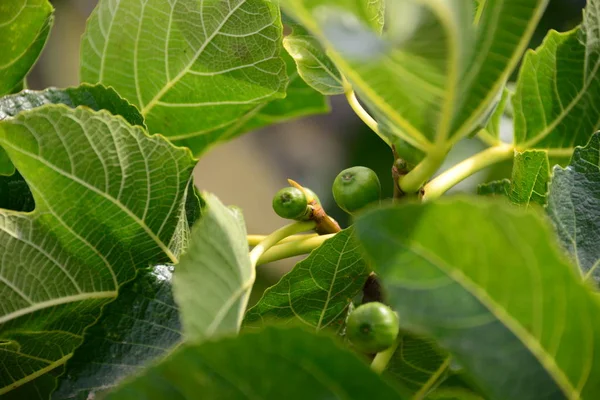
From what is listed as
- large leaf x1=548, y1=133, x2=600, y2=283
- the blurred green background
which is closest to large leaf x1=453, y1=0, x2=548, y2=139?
large leaf x1=548, y1=133, x2=600, y2=283

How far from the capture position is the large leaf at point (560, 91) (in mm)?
654

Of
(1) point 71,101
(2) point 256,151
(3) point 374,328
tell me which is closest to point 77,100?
(1) point 71,101

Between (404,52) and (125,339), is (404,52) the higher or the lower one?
the higher one

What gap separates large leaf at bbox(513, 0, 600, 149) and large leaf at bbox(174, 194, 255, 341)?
15.5 inches

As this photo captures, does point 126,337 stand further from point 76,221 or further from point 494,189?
point 494,189

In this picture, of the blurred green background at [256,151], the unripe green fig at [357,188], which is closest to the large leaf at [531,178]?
the unripe green fig at [357,188]

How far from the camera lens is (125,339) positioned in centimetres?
52

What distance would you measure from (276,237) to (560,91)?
0.32 metres

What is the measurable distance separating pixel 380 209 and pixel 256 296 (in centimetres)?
106

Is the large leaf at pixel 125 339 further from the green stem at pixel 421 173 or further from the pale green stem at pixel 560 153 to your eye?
the pale green stem at pixel 560 153

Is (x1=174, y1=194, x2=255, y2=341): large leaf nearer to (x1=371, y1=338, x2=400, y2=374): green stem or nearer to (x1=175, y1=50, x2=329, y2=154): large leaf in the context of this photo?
(x1=371, y1=338, x2=400, y2=374): green stem

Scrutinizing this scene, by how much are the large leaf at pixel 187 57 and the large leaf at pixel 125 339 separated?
0.22 m

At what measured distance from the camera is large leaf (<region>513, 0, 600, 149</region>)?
2.15 feet

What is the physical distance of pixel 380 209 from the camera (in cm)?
36
